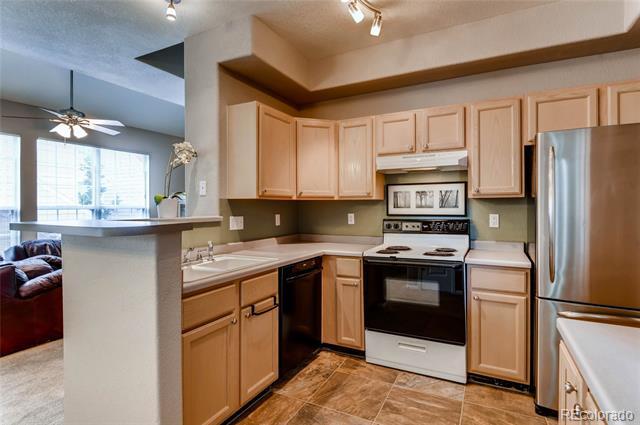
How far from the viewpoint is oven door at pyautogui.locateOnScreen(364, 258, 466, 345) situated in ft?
7.66

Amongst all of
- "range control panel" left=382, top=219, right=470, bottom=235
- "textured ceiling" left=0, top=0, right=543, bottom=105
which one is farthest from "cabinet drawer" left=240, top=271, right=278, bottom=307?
"textured ceiling" left=0, top=0, right=543, bottom=105

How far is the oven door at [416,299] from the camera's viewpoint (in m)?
2.34

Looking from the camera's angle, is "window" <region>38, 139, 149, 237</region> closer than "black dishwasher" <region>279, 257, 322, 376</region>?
No

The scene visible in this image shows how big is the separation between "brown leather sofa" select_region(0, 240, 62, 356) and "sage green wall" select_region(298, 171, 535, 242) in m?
2.52

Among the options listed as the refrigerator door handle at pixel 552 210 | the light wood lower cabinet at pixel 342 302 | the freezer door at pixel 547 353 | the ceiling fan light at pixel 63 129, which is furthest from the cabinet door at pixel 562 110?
the ceiling fan light at pixel 63 129

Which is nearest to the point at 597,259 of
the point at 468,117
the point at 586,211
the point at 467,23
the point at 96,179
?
the point at 586,211

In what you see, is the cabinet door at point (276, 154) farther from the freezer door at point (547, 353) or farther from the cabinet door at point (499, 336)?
the freezer door at point (547, 353)

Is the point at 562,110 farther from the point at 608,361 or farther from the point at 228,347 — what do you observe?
the point at 228,347

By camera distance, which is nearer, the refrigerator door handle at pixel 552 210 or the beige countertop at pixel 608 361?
the beige countertop at pixel 608 361

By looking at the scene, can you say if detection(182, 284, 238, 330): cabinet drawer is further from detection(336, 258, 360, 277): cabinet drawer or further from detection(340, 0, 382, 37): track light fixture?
detection(340, 0, 382, 37): track light fixture

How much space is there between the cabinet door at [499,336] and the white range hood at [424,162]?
992 mm

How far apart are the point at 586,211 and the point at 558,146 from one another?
1.29 ft

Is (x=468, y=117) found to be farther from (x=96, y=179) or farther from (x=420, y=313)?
(x=96, y=179)

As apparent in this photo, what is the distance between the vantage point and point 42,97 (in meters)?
4.76
